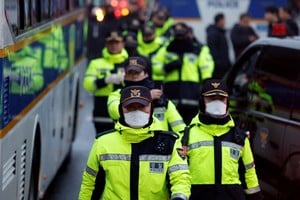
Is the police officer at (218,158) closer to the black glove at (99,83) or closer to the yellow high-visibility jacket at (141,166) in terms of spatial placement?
the yellow high-visibility jacket at (141,166)

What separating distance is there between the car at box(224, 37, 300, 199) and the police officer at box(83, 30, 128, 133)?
5.84 feet

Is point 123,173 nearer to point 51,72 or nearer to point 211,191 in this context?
point 211,191

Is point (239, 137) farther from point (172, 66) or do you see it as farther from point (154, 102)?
point (172, 66)

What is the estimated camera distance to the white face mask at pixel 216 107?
712cm

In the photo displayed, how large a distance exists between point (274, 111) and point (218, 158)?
1559 mm

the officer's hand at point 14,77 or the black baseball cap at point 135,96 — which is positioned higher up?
the black baseball cap at point 135,96

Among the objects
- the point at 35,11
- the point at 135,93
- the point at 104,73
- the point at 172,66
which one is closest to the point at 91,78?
the point at 104,73

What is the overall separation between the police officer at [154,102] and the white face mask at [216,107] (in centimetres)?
127

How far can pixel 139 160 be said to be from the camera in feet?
20.9

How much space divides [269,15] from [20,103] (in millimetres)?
11064

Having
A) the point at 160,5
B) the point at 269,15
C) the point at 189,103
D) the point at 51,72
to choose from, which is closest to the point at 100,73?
the point at 51,72

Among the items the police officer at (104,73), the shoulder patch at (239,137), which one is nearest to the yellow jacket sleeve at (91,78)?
the police officer at (104,73)

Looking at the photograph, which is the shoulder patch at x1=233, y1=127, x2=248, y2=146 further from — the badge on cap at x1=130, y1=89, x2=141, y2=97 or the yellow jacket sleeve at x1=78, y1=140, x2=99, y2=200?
the yellow jacket sleeve at x1=78, y1=140, x2=99, y2=200

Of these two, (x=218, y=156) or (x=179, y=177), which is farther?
(x=218, y=156)
